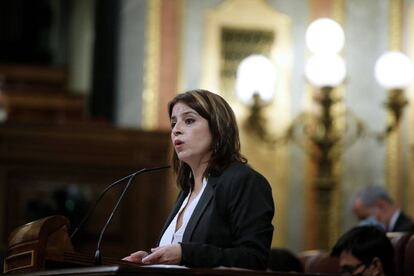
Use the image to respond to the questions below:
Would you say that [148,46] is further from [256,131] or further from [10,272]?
[10,272]

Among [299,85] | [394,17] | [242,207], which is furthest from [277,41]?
[242,207]

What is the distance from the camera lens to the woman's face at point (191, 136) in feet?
11.3

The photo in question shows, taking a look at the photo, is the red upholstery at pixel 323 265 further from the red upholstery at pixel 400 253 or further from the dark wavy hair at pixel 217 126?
the dark wavy hair at pixel 217 126

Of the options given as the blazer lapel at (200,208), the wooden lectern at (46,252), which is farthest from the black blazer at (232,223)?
the wooden lectern at (46,252)

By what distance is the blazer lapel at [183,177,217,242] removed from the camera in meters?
3.34

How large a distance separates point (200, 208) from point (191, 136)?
232 millimetres

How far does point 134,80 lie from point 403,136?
2.41 meters

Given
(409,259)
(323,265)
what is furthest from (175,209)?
(323,265)

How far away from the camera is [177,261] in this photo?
3150mm

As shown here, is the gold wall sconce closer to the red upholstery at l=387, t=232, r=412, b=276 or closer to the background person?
the red upholstery at l=387, t=232, r=412, b=276

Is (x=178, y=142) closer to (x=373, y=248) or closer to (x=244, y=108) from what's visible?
(x=373, y=248)

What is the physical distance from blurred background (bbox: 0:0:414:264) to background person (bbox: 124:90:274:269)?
5.17m

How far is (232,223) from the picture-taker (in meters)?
3.31

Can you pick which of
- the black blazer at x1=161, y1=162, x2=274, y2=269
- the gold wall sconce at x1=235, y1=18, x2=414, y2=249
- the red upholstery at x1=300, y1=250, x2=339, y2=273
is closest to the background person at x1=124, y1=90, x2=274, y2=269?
the black blazer at x1=161, y1=162, x2=274, y2=269
